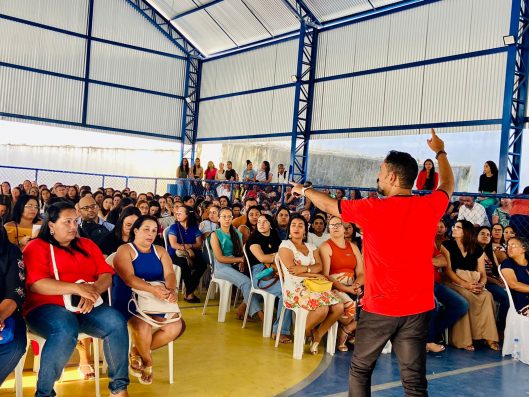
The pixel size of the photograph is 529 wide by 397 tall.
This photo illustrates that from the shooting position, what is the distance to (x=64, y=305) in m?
3.33

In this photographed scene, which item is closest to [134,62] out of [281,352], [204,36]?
[204,36]

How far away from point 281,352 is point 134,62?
46.9ft

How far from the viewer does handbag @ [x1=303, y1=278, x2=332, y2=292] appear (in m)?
4.83

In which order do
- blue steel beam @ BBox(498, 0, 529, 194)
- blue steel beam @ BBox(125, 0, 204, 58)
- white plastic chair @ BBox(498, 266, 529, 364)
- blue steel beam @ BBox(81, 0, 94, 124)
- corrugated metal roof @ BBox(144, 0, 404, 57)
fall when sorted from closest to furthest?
1. white plastic chair @ BBox(498, 266, 529, 364)
2. blue steel beam @ BBox(498, 0, 529, 194)
3. corrugated metal roof @ BBox(144, 0, 404, 57)
4. blue steel beam @ BBox(81, 0, 94, 124)
5. blue steel beam @ BBox(125, 0, 204, 58)

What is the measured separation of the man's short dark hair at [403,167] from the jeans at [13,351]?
2087 mm

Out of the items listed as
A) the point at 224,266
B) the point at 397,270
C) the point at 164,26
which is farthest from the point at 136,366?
the point at 164,26

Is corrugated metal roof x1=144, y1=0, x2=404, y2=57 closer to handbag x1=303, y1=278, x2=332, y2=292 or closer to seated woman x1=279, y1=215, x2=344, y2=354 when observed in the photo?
seated woman x1=279, y1=215, x2=344, y2=354

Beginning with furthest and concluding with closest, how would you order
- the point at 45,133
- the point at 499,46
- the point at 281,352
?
the point at 45,133 < the point at 499,46 < the point at 281,352

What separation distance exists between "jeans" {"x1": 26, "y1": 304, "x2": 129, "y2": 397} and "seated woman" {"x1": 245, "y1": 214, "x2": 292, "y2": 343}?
2.25m

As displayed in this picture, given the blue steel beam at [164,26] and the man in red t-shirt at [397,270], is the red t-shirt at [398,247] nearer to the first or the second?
the man in red t-shirt at [397,270]

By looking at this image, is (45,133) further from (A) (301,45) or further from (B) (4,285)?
(B) (4,285)

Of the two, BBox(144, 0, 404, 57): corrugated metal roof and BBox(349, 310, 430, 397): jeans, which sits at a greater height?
BBox(144, 0, 404, 57): corrugated metal roof

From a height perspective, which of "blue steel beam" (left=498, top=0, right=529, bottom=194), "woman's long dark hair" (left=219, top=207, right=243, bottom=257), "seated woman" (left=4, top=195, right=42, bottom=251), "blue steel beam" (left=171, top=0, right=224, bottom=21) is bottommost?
"woman's long dark hair" (left=219, top=207, right=243, bottom=257)

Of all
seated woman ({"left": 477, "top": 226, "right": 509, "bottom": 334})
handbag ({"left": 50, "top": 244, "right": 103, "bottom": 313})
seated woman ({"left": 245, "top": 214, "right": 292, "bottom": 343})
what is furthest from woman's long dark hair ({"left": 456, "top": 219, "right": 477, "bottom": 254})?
handbag ({"left": 50, "top": 244, "right": 103, "bottom": 313})
